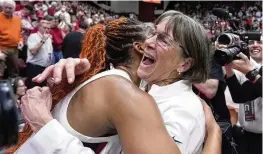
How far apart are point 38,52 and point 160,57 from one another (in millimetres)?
3959

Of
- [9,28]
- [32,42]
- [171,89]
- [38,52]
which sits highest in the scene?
[171,89]

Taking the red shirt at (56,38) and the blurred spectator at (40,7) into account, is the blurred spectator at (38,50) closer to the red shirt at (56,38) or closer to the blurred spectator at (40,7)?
the red shirt at (56,38)

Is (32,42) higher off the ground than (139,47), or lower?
lower

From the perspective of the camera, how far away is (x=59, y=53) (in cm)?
587

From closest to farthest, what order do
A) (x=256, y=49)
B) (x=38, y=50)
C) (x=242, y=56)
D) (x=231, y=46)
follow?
(x=231, y=46) → (x=242, y=56) → (x=256, y=49) → (x=38, y=50)

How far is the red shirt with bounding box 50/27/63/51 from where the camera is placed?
5883 mm

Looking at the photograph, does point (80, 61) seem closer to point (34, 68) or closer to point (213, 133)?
point (213, 133)

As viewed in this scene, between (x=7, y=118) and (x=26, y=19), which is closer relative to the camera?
(x=7, y=118)

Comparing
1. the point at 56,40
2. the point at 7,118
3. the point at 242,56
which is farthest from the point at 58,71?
the point at 56,40

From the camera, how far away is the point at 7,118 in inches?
29.0

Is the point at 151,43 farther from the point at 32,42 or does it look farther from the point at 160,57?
the point at 32,42

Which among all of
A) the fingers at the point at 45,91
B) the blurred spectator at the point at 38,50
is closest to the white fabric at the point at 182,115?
the fingers at the point at 45,91

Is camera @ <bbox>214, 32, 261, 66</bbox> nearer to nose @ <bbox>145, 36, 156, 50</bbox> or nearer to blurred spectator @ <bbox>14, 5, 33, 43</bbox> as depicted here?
nose @ <bbox>145, 36, 156, 50</bbox>

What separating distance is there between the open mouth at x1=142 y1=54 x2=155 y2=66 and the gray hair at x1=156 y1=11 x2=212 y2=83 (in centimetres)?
11
